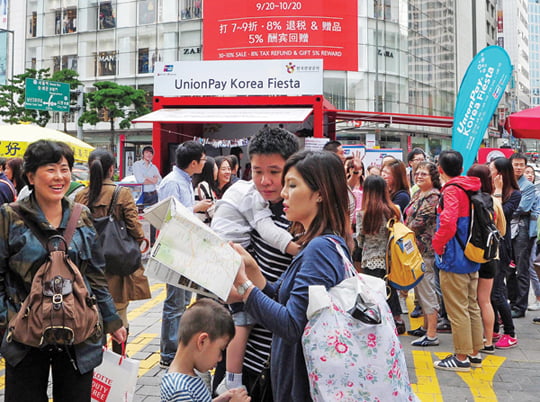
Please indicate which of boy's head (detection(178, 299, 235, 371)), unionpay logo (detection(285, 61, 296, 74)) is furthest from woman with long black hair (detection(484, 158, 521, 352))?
unionpay logo (detection(285, 61, 296, 74))

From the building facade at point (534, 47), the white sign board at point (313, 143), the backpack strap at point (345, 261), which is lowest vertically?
the backpack strap at point (345, 261)

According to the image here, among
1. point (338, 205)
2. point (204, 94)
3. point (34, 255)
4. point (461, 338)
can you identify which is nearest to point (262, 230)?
point (338, 205)

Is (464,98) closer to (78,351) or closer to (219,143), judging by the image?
(219,143)

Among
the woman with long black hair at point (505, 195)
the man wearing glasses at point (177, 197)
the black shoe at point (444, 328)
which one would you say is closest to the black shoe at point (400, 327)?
the black shoe at point (444, 328)

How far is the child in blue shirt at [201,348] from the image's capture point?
221 cm

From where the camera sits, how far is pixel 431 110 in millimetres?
42938

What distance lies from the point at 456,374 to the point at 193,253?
3.66 metres

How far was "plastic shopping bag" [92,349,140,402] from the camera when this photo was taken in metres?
2.84

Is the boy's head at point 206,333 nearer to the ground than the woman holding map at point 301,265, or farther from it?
nearer to the ground

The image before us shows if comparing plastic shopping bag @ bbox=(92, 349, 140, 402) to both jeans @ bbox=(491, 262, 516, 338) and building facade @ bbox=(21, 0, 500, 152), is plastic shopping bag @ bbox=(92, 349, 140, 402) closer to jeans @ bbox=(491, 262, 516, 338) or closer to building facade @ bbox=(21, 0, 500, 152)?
jeans @ bbox=(491, 262, 516, 338)

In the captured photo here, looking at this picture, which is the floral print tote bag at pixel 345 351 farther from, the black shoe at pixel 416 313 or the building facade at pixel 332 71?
the building facade at pixel 332 71

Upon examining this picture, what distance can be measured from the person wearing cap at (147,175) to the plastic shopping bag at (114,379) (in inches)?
324

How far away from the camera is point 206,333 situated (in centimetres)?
221

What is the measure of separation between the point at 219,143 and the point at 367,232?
224 inches
